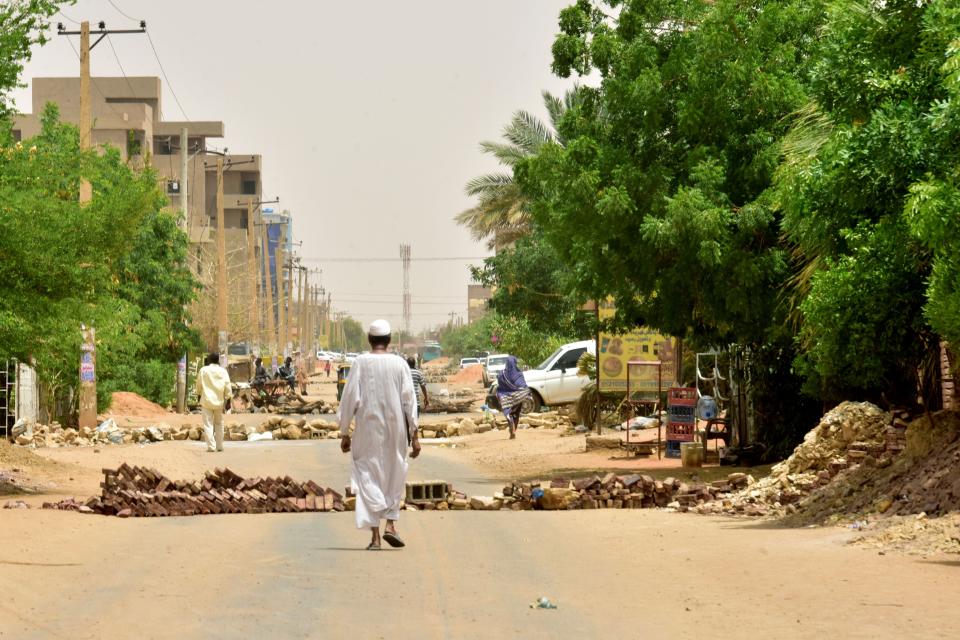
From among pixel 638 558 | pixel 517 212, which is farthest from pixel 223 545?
pixel 517 212

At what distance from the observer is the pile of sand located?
4488 cm

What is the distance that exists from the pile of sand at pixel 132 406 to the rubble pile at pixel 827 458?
3079cm

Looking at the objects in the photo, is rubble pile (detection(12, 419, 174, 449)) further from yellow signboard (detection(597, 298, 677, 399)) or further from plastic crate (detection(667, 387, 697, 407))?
plastic crate (detection(667, 387, 697, 407))

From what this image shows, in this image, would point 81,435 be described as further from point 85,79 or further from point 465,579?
point 465,579

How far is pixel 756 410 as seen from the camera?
2320 centimetres

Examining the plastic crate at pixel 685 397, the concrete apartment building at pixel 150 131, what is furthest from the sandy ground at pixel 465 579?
the concrete apartment building at pixel 150 131

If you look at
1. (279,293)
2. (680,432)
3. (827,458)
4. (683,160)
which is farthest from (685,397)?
(279,293)

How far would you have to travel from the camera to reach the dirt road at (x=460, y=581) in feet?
25.8

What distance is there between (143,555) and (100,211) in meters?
7.76

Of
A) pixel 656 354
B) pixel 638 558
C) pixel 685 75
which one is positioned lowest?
pixel 638 558

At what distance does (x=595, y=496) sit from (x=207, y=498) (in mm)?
4451

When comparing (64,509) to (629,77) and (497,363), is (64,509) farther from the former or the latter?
(497,363)

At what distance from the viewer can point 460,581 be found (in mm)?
9781

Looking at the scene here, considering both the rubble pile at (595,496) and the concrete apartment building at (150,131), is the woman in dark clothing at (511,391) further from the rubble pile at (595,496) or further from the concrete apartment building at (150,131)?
the concrete apartment building at (150,131)
